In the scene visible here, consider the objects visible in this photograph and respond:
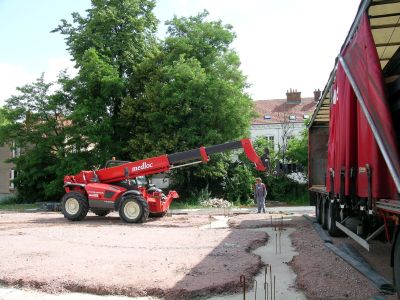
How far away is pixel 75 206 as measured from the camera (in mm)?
18375

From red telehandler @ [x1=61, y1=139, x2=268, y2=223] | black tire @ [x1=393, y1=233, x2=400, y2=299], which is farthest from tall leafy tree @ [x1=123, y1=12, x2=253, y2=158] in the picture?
black tire @ [x1=393, y1=233, x2=400, y2=299]

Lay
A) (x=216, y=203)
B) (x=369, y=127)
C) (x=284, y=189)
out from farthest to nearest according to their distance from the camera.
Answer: (x=284, y=189) → (x=216, y=203) → (x=369, y=127)

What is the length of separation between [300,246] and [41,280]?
20.0 ft

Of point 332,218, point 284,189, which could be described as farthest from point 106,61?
point 332,218

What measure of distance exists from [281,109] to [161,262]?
49.1 meters

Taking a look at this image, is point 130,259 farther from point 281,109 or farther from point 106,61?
point 281,109

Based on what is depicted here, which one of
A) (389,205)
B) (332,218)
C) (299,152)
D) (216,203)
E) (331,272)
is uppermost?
(299,152)

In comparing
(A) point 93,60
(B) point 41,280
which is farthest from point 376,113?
(A) point 93,60

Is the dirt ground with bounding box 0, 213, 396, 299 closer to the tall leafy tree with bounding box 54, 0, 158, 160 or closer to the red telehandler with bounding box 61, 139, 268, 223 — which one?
the red telehandler with bounding box 61, 139, 268, 223

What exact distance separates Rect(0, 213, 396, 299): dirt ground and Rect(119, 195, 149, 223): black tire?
2.24 meters

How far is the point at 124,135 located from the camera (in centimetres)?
3419

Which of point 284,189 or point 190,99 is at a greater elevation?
point 190,99

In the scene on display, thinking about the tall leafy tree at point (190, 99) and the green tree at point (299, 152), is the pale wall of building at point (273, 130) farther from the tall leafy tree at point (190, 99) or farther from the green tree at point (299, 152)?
the tall leafy tree at point (190, 99)

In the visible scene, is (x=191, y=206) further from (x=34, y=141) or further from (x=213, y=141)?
(x=34, y=141)
